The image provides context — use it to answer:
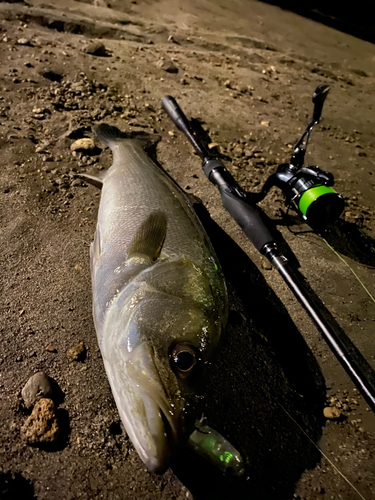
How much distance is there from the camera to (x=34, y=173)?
3.01m

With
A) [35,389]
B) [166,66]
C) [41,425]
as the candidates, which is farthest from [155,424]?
[166,66]

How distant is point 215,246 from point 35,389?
176 centimetres

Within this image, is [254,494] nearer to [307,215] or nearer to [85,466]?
[85,466]

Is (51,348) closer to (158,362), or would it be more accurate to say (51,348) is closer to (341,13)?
(158,362)

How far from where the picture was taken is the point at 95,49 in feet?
14.8

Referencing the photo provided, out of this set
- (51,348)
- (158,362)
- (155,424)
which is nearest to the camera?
(155,424)

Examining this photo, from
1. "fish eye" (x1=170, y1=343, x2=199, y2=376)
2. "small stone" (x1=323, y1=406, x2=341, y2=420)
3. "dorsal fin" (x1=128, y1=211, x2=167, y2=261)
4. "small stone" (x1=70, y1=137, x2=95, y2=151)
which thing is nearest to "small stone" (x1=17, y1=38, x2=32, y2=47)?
"small stone" (x1=70, y1=137, x2=95, y2=151)

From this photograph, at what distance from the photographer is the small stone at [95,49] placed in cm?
451

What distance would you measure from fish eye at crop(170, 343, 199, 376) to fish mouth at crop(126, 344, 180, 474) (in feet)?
0.35

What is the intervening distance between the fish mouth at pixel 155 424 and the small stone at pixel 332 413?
1.15m

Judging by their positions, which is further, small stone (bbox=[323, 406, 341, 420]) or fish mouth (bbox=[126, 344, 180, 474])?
small stone (bbox=[323, 406, 341, 420])

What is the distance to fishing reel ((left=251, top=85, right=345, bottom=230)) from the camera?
108 inches

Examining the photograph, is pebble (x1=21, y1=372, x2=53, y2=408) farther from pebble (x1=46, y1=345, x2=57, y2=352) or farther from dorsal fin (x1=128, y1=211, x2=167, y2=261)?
dorsal fin (x1=128, y1=211, x2=167, y2=261)

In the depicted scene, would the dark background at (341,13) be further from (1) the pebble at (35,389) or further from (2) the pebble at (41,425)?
(2) the pebble at (41,425)
